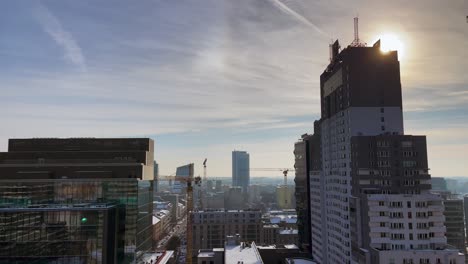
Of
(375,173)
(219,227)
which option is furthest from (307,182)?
(219,227)

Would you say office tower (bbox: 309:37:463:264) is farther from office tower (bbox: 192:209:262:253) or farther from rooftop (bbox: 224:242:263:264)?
office tower (bbox: 192:209:262:253)

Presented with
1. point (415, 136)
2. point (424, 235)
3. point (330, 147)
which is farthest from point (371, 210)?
point (330, 147)

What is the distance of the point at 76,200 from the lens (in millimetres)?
101000

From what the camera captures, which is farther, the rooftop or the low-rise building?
the low-rise building

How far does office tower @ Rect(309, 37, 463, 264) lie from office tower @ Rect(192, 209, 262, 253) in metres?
89.0

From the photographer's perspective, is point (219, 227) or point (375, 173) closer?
point (375, 173)

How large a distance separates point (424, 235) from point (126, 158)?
279ft

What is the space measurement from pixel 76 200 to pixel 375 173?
7698 centimetres

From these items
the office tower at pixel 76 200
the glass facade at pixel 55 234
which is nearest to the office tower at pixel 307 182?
the office tower at pixel 76 200

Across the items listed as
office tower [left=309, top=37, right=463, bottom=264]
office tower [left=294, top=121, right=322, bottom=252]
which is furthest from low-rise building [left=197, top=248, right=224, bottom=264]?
office tower [left=309, top=37, right=463, bottom=264]

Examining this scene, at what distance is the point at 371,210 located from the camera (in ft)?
268

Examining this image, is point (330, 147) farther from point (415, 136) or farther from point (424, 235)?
point (424, 235)

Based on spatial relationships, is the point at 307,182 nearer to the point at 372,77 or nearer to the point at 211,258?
the point at 211,258

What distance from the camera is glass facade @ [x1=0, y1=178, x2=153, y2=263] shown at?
79.2 metres
